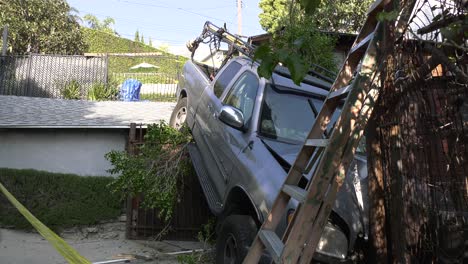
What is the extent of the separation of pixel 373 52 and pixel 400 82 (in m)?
0.42

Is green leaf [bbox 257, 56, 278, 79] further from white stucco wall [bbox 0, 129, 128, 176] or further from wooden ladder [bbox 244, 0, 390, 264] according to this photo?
white stucco wall [bbox 0, 129, 128, 176]

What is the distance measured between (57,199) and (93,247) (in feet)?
6.43

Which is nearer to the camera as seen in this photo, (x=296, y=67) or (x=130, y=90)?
(x=296, y=67)

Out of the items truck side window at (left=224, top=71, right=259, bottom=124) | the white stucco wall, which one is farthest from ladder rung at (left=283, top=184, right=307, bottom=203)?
the white stucco wall

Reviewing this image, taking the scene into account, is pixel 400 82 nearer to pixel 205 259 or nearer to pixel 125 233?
pixel 205 259

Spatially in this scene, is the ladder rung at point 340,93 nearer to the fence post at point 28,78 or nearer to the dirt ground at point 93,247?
the dirt ground at point 93,247

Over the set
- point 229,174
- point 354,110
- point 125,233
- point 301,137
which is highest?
point 354,110

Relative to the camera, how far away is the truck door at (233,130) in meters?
5.16

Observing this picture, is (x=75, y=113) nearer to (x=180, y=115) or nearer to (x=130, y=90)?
(x=180, y=115)

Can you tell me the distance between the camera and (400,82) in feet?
10.2

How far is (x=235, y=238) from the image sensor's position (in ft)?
14.2

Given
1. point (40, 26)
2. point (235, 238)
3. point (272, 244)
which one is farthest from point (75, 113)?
point (40, 26)

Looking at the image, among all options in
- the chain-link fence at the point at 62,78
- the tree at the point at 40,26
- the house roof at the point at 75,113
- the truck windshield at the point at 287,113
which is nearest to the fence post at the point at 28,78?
the chain-link fence at the point at 62,78

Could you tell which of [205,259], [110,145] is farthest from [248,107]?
[110,145]
